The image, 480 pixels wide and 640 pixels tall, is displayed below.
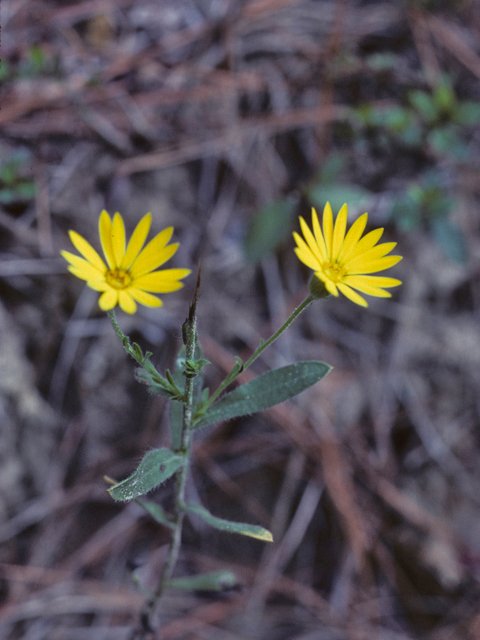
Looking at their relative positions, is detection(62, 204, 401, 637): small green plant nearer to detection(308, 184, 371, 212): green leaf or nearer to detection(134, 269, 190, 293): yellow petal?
detection(134, 269, 190, 293): yellow petal

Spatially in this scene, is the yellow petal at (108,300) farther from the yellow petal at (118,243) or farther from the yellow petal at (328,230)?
the yellow petal at (328,230)

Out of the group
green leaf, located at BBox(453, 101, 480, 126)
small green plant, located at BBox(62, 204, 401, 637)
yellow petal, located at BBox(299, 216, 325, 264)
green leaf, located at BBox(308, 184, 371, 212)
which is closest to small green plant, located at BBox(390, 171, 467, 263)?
green leaf, located at BBox(308, 184, 371, 212)

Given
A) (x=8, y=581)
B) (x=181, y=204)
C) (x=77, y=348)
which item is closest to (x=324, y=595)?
(x=8, y=581)

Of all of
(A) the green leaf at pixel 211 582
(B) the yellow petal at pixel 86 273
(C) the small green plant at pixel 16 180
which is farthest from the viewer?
(C) the small green plant at pixel 16 180

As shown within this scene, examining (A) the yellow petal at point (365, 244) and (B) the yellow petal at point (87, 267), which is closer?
(B) the yellow petal at point (87, 267)

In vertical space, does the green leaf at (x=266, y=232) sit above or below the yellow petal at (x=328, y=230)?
above

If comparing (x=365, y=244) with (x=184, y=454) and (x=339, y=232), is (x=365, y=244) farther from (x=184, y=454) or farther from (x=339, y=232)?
(x=184, y=454)

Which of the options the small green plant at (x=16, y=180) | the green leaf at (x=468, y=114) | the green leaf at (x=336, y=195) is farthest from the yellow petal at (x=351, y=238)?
the green leaf at (x=468, y=114)
